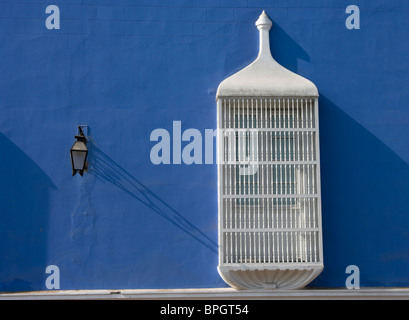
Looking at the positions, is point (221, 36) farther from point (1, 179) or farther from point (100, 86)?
point (1, 179)

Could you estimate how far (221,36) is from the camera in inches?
273

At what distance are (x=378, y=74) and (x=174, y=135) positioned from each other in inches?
92.8

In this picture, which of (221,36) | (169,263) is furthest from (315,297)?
(221,36)

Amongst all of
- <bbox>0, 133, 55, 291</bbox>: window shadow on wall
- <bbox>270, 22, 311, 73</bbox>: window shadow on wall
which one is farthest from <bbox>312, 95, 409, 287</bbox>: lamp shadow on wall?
<bbox>0, 133, 55, 291</bbox>: window shadow on wall

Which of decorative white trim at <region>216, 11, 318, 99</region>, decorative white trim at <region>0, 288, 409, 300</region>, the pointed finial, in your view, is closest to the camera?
decorative white trim at <region>0, 288, 409, 300</region>

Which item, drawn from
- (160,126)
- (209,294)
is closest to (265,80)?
(160,126)

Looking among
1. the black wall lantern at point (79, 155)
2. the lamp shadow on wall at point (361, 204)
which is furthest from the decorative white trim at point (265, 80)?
the black wall lantern at point (79, 155)

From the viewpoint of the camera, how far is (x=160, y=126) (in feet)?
22.4

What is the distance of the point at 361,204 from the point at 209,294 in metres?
1.91

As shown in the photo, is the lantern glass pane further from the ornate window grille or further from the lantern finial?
the lantern finial

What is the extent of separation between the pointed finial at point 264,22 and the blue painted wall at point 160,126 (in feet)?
0.36

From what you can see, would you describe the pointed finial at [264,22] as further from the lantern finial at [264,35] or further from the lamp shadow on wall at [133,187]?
the lamp shadow on wall at [133,187]

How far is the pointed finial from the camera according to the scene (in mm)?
6863

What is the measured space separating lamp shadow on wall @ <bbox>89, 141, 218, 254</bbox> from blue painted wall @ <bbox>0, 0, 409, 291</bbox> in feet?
0.04
